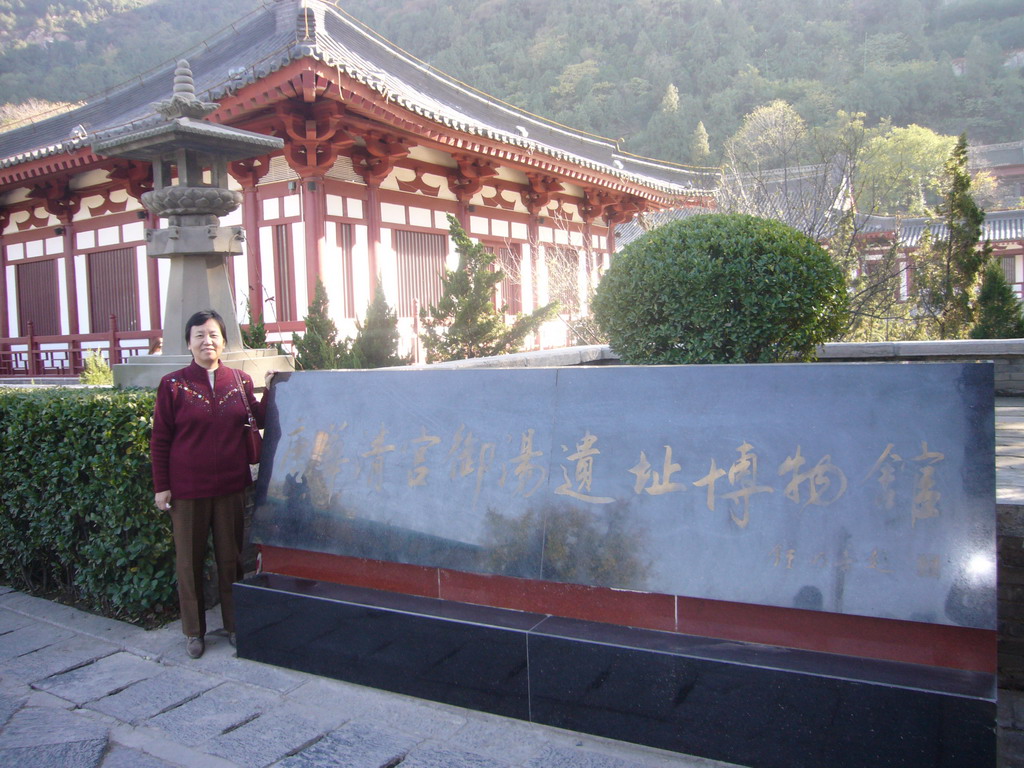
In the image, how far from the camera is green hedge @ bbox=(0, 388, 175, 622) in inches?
149

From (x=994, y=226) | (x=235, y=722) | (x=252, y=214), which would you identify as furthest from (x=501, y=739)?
(x=994, y=226)

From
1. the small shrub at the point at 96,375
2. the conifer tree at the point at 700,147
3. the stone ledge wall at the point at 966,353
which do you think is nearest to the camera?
the stone ledge wall at the point at 966,353

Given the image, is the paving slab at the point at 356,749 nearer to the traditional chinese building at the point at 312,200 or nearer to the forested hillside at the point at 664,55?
the traditional chinese building at the point at 312,200

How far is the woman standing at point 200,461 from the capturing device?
344 cm

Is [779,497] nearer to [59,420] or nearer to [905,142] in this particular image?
[59,420]

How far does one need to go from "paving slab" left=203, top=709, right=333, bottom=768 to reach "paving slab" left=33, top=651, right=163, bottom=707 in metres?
0.77

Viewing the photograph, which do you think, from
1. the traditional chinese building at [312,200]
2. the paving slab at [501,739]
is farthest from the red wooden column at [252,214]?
the paving slab at [501,739]

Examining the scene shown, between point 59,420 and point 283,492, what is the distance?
4.68 ft

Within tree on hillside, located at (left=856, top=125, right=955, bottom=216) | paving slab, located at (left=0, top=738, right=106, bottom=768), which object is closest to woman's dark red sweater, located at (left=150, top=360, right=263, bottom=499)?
paving slab, located at (left=0, top=738, right=106, bottom=768)

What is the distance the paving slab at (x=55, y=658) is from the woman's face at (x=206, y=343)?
148 cm

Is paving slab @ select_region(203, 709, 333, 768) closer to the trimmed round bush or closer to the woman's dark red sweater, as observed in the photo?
the woman's dark red sweater

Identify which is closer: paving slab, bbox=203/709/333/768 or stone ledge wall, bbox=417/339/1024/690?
paving slab, bbox=203/709/333/768

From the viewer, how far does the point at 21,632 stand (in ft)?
13.0

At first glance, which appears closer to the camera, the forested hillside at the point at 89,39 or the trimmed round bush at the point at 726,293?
the trimmed round bush at the point at 726,293
